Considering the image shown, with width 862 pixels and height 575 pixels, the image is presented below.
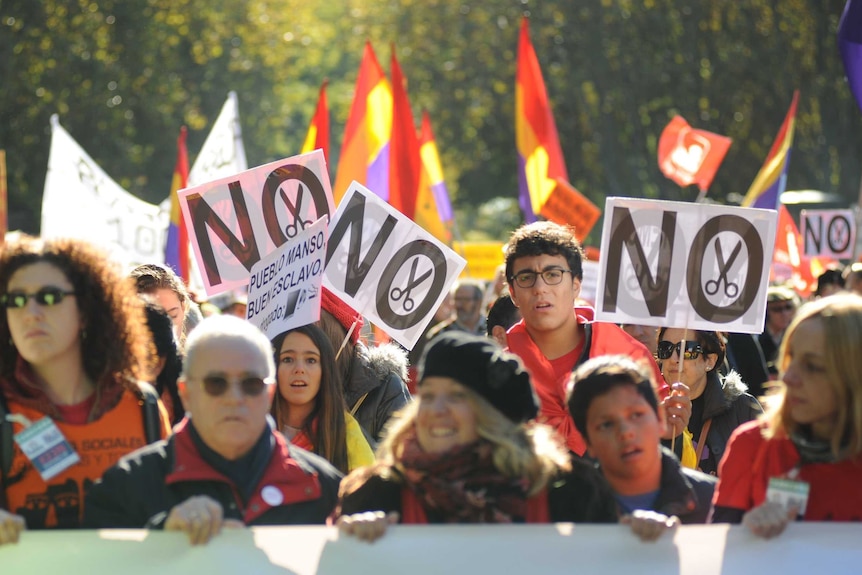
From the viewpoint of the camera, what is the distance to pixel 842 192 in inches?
1224

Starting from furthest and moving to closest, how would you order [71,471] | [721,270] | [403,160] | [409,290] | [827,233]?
[827,233] → [403,160] → [409,290] → [721,270] → [71,471]

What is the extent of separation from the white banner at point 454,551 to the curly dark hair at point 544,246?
2.26 meters

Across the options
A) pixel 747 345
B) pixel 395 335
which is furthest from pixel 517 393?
pixel 747 345

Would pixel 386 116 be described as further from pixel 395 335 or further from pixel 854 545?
pixel 854 545

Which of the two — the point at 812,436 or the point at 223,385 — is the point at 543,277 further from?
the point at 223,385

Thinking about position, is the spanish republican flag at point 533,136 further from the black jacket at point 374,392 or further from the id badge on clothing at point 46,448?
the id badge on clothing at point 46,448

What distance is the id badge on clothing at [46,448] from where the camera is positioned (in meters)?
3.95

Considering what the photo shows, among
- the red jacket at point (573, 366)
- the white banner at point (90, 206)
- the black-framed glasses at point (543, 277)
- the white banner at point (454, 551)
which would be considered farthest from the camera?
the white banner at point (90, 206)

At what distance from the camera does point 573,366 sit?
227 inches

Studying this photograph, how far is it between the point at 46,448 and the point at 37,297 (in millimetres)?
427

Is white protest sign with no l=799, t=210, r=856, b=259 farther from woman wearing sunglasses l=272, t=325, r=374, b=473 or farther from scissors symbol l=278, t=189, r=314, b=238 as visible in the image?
woman wearing sunglasses l=272, t=325, r=374, b=473

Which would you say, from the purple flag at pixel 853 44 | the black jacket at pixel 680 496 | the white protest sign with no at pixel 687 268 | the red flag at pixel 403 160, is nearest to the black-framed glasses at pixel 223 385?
the black jacket at pixel 680 496

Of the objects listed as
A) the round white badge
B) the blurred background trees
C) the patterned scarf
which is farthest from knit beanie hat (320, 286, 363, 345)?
the blurred background trees

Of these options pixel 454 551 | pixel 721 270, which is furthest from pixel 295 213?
pixel 454 551
